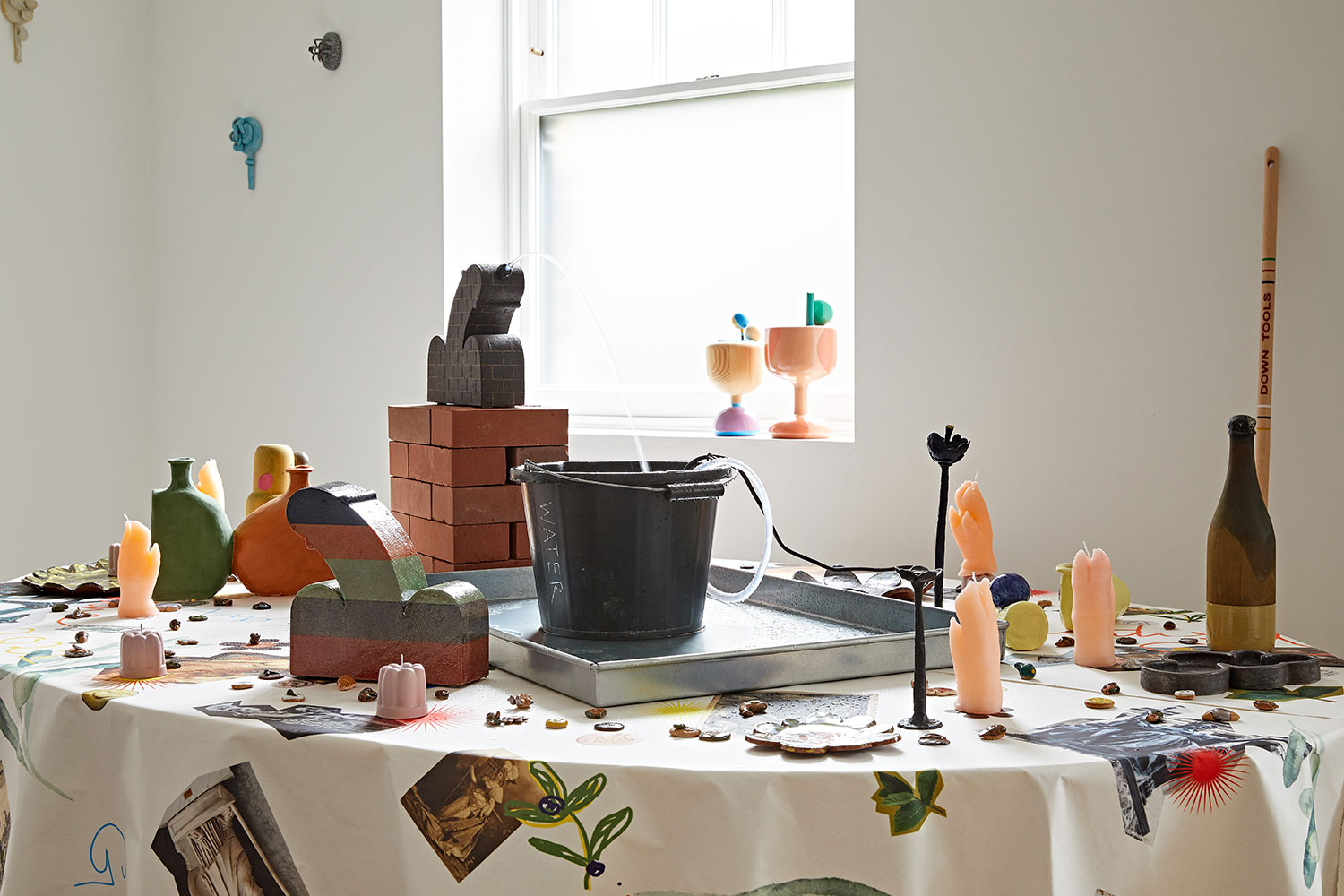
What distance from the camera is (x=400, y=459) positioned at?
60.0 inches

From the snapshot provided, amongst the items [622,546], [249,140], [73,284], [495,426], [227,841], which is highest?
[249,140]

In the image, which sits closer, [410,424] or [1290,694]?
[1290,694]

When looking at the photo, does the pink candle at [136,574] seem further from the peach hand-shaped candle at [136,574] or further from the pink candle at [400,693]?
the pink candle at [400,693]

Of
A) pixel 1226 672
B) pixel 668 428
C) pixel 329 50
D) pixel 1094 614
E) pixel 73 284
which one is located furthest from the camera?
pixel 73 284

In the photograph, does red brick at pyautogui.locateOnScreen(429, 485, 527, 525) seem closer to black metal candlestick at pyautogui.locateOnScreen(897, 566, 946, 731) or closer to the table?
the table

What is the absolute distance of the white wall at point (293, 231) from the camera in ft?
8.56

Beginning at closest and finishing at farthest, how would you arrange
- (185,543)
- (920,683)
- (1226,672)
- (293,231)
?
(920,683), (1226,672), (185,543), (293,231)

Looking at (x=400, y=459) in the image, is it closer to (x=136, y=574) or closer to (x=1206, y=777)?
(x=136, y=574)

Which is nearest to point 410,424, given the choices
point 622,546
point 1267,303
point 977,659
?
point 622,546

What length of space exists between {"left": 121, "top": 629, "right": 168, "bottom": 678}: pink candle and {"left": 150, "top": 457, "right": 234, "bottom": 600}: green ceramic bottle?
429 mm

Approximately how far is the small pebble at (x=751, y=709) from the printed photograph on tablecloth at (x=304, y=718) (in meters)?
0.27

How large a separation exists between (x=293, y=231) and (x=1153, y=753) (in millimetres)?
2454

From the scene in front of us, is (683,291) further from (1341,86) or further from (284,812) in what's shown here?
(284,812)

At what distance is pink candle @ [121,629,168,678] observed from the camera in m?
1.04
